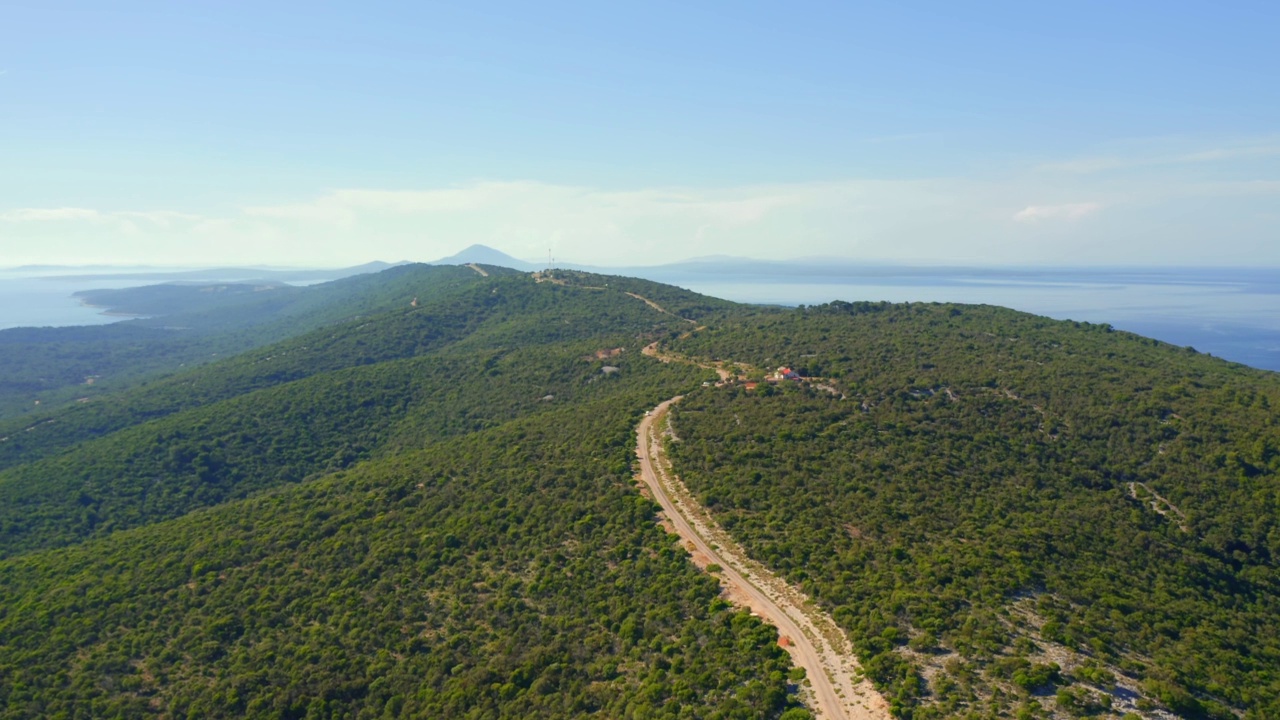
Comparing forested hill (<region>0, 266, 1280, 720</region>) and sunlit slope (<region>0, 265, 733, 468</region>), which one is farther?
sunlit slope (<region>0, 265, 733, 468</region>)

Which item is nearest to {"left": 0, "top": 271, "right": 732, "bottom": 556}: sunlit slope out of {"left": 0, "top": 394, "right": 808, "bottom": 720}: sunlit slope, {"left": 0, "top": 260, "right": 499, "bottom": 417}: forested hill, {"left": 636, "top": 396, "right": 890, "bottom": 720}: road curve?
{"left": 0, "top": 394, "right": 808, "bottom": 720}: sunlit slope

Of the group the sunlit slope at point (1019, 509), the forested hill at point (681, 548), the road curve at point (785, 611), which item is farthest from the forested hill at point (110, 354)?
the sunlit slope at point (1019, 509)

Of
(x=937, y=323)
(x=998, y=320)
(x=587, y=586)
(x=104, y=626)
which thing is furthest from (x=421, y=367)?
(x=998, y=320)

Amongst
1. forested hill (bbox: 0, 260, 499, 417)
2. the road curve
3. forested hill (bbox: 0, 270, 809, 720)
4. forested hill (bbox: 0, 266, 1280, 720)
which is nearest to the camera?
the road curve

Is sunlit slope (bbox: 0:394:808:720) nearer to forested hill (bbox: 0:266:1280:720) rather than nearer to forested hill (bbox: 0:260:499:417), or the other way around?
forested hill (bbox: 0:266:1280:720)

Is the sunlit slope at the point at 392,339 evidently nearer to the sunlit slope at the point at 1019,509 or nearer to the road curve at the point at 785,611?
the sunlit slope at the point at 1019,509

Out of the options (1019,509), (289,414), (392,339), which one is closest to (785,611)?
(1019,509)
